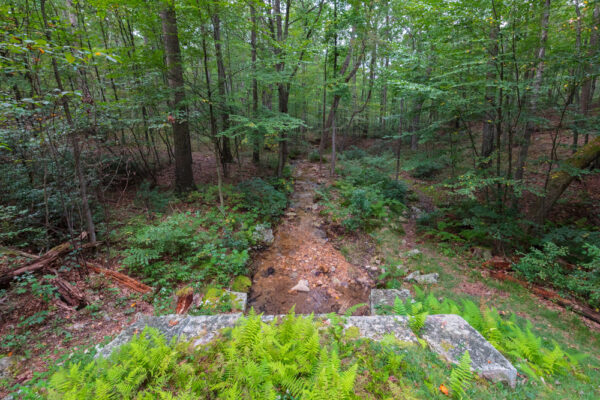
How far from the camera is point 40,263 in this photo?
167 inches

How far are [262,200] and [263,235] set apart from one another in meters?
1.61

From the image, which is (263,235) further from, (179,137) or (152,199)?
(179,137)

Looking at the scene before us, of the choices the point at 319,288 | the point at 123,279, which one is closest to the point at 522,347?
the point at 319,288

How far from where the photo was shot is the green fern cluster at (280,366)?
5.49ft

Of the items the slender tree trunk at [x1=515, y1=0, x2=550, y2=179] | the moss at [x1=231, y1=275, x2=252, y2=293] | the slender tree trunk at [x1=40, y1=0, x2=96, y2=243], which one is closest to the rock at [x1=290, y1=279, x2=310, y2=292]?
the moss at [x1=231, y1=275, x2=252, y2=293]

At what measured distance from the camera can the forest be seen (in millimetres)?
2062

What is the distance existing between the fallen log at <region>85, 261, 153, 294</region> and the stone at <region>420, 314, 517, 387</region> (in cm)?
471

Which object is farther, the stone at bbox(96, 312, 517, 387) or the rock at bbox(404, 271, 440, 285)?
the rock at bbox(404, 271, 440, 285)

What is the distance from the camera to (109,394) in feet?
5.58

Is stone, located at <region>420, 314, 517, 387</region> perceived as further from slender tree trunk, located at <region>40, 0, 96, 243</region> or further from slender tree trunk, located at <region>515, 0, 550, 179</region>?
slender tree trunk, located at <region>40, 0, 96, 243</region>

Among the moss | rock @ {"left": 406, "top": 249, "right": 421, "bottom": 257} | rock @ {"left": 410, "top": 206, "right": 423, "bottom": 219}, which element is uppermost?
rock @ {"left": 410, "top": 206, "right": 423, "bottom": 219}

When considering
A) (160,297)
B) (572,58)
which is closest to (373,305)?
(160,297)

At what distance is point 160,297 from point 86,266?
5.14ft

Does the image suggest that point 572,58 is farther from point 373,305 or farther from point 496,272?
point 373,305
